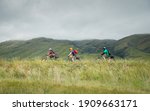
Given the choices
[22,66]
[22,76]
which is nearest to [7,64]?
[22,66]

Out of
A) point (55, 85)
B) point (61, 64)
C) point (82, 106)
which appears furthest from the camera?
point (61, 64)

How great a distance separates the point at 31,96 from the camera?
10.7 meters

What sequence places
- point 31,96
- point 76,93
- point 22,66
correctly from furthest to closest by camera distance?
1. point 22,66
2. point 76,93
3. point 31,96

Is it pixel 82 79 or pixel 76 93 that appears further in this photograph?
pixel 82 79

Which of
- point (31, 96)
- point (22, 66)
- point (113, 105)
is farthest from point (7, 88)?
point (22, 66)

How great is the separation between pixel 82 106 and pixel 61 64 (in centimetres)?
1083

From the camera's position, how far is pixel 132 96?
1091cm

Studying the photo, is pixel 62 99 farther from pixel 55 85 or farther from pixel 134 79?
pixel 134 79

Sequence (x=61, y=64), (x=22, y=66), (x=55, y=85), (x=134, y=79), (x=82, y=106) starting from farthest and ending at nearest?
(x=61, y=64), (x=22, y=66), (x=134, y=79), (x=55, y=85), (x=82, y=106)

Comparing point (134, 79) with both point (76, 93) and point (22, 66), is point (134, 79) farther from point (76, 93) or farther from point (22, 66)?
point (22, 66)

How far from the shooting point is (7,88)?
12406 mm

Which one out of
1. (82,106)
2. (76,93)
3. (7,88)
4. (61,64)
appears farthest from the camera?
(61,64)

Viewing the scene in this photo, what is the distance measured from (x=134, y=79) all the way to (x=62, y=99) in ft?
24.6

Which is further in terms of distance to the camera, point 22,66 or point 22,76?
point 22,66
